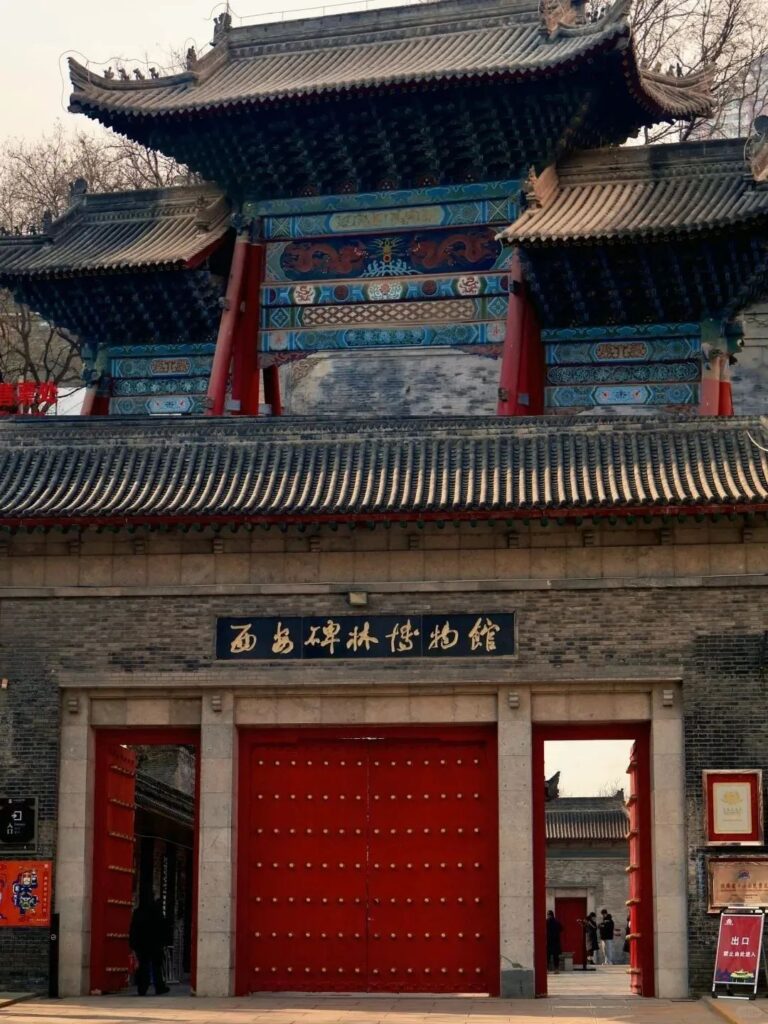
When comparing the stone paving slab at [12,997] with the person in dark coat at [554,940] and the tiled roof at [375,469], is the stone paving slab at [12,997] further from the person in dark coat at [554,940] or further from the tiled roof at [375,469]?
the person in dark coat at [554,940]

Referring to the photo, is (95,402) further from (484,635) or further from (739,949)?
(739,949)

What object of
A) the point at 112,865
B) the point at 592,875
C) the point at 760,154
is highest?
the point at 760,154

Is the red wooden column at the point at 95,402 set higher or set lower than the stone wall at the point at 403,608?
higher

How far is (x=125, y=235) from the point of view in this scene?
30578 millimetres

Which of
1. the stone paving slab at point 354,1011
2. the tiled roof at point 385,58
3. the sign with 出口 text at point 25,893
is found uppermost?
the tiled roof at point 385,58

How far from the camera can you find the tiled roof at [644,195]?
26.4m

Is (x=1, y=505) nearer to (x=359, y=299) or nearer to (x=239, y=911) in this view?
(x=239, y=911)

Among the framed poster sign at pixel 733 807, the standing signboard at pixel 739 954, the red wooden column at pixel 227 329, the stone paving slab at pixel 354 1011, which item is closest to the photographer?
the stone paving slab at pixel 354 1011

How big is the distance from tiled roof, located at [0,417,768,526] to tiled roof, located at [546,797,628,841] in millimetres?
29487

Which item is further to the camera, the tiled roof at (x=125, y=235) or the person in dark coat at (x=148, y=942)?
the tiled roof at (x=125, y=235)

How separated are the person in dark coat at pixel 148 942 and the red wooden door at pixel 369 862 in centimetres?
133

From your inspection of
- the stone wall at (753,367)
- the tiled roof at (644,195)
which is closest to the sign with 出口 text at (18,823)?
the tiled roof at (644,195)

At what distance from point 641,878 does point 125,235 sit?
15.3 meters

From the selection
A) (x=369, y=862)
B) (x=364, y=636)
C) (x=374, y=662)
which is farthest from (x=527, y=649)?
(x=369, y=862)
